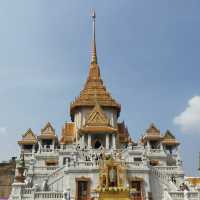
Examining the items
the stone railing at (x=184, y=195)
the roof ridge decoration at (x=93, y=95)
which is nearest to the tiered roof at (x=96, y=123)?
the roof ridge decoration at (x=93, y=95)

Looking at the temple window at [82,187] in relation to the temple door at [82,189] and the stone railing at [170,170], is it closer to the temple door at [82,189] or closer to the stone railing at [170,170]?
the temple door at [82,189]

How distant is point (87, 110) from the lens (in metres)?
49.7

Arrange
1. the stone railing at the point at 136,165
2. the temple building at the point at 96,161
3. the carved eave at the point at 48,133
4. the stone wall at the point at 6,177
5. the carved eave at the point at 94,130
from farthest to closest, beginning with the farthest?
1. the carved eave at the point at 48,133
2. the carved eave at the point at 94,130
3. the stone wall at the point at 6,177
4. the stone railing at the point at 136,165
5. the temple building at the point at 96,161

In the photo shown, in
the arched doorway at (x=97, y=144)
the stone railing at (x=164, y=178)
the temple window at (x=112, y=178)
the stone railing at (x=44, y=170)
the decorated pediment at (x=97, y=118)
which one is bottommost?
the temple window at (x=112, y=178)

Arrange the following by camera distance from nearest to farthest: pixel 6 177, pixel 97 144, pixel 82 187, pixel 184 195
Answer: pixel 184 195 < pixel 82 187 < pixel 6 177 < pixel 97 144

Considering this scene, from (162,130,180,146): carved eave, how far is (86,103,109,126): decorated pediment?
850cm

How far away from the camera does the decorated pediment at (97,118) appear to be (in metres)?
44.4

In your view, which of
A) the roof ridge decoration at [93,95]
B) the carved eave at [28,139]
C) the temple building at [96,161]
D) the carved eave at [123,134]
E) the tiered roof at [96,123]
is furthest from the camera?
the roof ridge decoration at [93,95]

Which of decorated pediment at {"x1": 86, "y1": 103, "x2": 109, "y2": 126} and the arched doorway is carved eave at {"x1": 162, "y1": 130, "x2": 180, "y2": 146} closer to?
decorated pediment at {"x1": 86, "y1": 103, "x2": 109, "y2": 126}

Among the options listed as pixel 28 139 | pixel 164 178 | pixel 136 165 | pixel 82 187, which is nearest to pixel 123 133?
pixel 28 139

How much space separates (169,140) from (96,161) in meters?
19.6

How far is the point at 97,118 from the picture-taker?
44969 millimetres

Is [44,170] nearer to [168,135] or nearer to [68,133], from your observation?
[68,133]

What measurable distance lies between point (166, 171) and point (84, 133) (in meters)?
12.3
